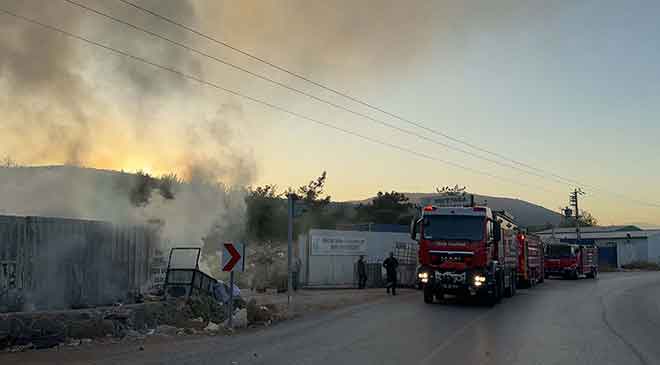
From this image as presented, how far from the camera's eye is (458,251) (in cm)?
1761

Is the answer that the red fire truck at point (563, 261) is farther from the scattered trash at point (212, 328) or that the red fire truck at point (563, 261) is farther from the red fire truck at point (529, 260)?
the scattered trash at point (212, 328)

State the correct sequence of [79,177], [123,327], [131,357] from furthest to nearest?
[79,177]
[123,327]
[131,357]

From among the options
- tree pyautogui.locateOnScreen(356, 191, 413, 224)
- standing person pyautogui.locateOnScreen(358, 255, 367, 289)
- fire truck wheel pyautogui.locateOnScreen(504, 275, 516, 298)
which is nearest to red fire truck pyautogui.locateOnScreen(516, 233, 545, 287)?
fire truck wheel pyautogui.locateOnScreen(504, 275, 516, 298)

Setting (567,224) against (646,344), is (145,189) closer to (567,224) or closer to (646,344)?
(646,344)

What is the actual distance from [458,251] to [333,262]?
998 cm

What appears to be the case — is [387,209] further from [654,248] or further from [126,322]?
[126,322]

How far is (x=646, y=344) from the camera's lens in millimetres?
10875

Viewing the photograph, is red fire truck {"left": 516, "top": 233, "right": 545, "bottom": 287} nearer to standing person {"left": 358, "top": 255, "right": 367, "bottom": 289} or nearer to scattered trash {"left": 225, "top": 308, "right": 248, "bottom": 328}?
standing person {"left": 358, "top": 255, "right": 367, "bottom": 289}

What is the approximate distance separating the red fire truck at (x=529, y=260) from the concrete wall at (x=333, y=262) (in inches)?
234

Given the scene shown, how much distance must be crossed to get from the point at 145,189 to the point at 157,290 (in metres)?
4.94

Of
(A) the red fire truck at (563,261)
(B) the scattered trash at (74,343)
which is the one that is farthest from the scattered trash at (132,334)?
(A) the red fire truck at (563,261)

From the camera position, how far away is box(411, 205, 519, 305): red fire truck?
17422 millimetres

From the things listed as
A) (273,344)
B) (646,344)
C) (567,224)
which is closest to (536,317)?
(646,344)

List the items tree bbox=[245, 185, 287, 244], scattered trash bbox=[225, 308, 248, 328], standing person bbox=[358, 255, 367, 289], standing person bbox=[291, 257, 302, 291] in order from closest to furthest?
scattered trash bbox=[225, 308, 248, 328] < standing person bbox=[291, 257, 302, 291] < standing person bbox=[358, 255, 367, 289] < tree bbox=[245, 185, 287, 244]
